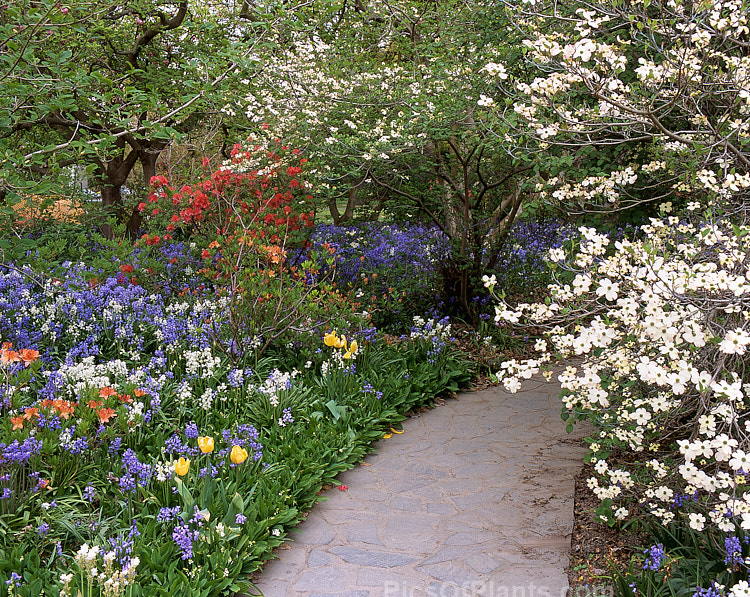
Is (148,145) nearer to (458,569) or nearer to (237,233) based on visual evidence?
(237,233)

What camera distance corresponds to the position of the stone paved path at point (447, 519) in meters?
3.03

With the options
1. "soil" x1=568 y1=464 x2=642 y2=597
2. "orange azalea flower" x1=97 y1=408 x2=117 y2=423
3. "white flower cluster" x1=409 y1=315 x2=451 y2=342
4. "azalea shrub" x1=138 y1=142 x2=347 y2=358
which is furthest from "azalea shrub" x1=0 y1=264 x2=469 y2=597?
"soil" x1=568 y1=464 x2=642 y2=597

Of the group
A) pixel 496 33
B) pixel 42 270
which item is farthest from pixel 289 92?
pixel 42 270

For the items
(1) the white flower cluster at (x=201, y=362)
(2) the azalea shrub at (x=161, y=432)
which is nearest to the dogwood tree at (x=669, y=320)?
(2) the azalea shrub at (x=161, y=432)

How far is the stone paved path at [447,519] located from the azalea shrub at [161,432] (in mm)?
180

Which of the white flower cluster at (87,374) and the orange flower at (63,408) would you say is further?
the white flower cluster at (87,374)

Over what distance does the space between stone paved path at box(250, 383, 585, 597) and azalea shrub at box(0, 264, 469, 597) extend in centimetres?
18

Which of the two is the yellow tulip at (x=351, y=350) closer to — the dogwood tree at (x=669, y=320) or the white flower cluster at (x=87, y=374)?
the white flower cluster at (x=87, y=374)

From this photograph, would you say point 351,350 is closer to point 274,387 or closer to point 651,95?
point 274,387

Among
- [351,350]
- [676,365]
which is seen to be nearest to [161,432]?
[351,350]

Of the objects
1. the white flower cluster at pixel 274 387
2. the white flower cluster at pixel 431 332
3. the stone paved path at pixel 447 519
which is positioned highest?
the white flower cluster at pixel 274 387

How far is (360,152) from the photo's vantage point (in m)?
6.10

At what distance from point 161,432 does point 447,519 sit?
5.76 ft

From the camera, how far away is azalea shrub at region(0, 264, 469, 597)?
2.84 meters
